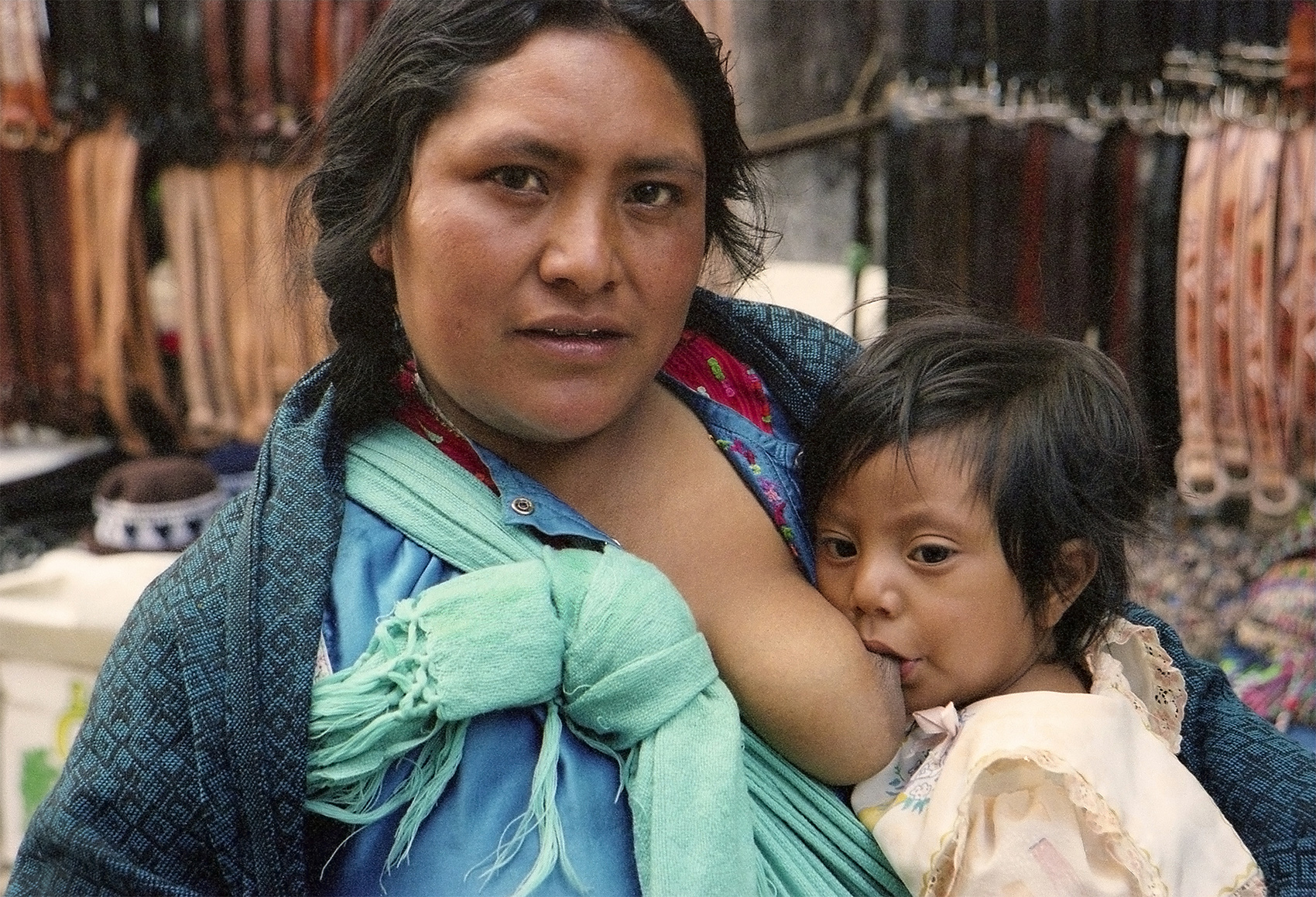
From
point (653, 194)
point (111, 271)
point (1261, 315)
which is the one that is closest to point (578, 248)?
point (653, 194)

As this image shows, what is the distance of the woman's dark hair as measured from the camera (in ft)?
4.49

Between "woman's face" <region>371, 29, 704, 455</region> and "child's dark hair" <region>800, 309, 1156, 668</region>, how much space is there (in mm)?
311

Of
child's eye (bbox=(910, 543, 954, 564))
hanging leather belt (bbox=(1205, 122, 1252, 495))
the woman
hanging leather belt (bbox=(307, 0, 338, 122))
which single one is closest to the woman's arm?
the woman

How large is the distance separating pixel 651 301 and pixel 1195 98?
2.04m

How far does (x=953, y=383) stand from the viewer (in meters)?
1.59

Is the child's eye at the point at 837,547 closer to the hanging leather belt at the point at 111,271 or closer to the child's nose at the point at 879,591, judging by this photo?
the child's nose at the point at 879,591

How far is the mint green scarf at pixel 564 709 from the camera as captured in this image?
1.26 m

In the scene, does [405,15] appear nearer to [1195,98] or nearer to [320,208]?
[320,208]

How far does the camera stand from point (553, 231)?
4.40 ft

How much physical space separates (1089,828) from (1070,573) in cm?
35

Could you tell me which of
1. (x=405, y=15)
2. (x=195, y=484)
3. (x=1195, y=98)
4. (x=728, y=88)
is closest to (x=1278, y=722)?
(x=1195, y=98)

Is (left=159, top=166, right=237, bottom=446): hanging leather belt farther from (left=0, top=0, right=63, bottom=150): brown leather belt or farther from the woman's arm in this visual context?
the woman's arm

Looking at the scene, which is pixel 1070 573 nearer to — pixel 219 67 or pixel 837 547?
pixel 837 547

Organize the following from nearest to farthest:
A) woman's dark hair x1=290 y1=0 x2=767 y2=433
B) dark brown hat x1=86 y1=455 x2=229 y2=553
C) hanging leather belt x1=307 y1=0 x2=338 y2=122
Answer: woman's dark hair x1=290 y1=0 x2=767 y2=433 → dark brown hat x1=86 y1=455 x2=229 y2=553 → hanging leather belt x1=307 y1=0 x2=338 y2=122
